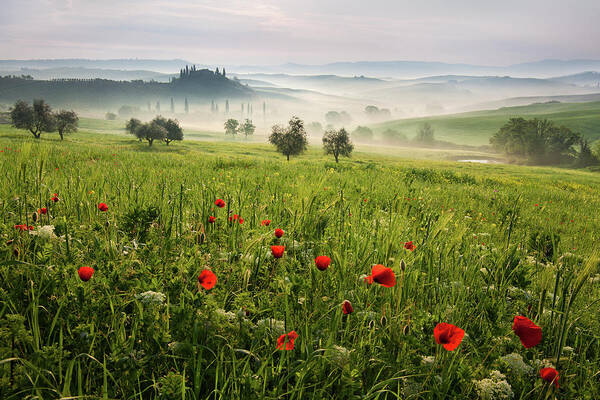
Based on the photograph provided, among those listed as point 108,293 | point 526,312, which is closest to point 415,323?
point 526,312

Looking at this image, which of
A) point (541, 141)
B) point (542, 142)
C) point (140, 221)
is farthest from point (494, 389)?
point (542, 142)

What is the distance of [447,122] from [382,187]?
195 m

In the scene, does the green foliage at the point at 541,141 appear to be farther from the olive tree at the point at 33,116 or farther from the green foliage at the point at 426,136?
the olive tree at the point at 33,116

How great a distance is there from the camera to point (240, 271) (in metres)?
2.39

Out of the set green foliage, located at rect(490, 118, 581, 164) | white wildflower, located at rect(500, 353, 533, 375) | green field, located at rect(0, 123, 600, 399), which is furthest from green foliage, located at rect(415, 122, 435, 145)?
white wildflower, located at rect(500, 353, 533, 375)

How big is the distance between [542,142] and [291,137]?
97.7m

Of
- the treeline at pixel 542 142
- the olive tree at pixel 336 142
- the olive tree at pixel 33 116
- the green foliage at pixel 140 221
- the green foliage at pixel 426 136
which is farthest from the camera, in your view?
the green foliage at pixel 426 136

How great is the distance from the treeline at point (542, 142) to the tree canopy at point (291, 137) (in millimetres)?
91474

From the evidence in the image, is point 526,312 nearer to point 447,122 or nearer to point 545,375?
point 545,375

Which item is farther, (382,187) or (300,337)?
(382,187)

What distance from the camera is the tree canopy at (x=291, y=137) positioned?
45.5 meters

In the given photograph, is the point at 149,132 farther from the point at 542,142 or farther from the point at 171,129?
the point at 542,142

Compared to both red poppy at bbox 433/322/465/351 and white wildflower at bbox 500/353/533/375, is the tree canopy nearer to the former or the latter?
white wildflower at bbox 500/353/533/375

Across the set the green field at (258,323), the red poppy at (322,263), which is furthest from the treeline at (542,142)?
the red poppy at (322,263)
